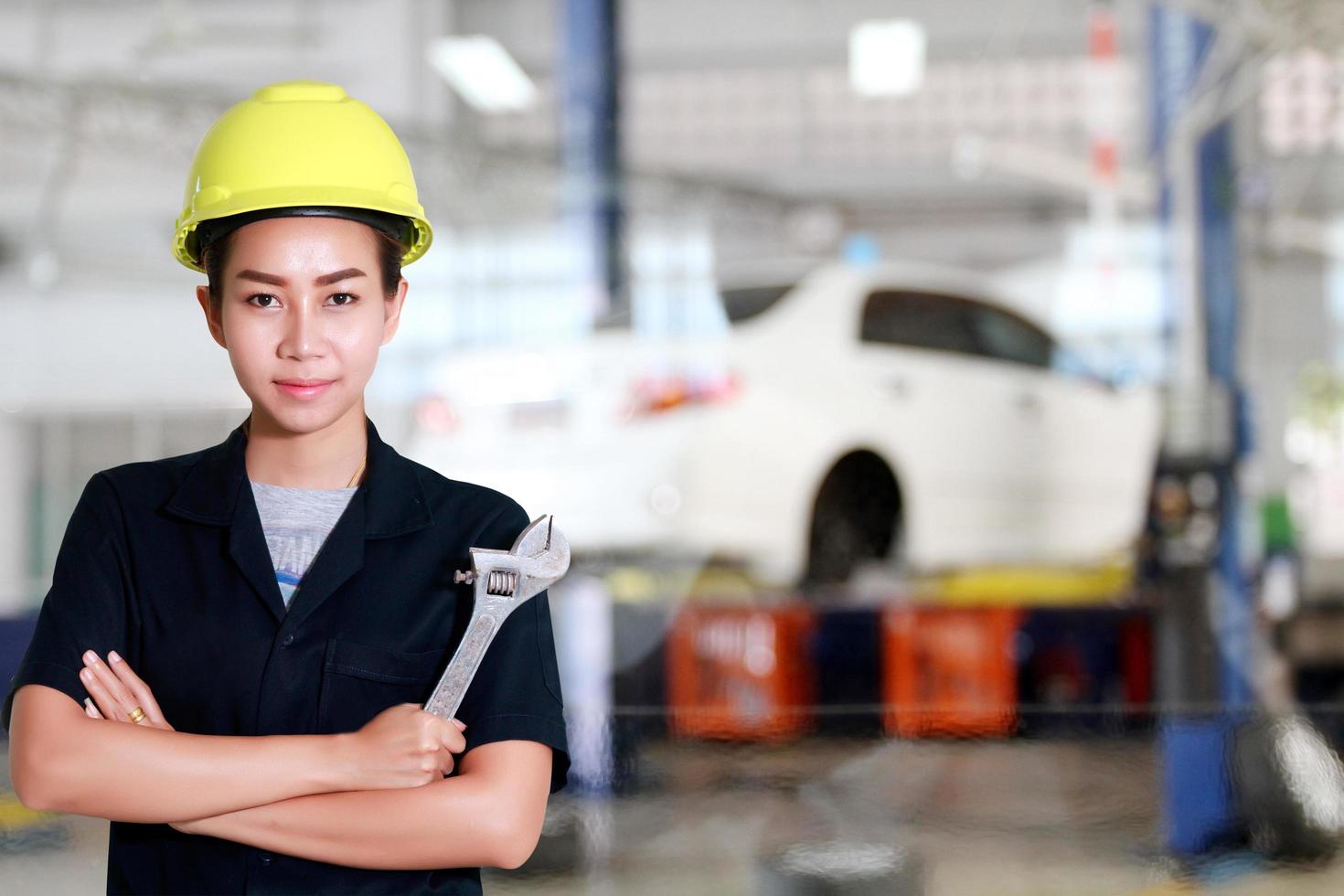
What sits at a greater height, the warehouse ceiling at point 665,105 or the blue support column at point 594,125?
the warehouse ceiling at point 665,105

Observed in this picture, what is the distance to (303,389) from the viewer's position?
943 mm

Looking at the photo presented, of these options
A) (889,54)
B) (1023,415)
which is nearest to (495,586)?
(1023,415)

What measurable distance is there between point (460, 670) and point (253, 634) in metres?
0.13

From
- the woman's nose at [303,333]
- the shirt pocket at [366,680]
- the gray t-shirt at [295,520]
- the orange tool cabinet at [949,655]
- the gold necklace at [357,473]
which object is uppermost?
the woman's nose at [303,333]

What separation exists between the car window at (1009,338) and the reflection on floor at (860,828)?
3.35 m

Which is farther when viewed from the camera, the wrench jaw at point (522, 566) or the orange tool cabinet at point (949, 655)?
the orange tool cabinet at point (949, 655)

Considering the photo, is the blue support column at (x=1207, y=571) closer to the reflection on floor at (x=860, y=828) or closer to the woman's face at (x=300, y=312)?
the reflection on floor at (x=860, y=828)

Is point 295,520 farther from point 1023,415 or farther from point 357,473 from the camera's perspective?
point 1023,415

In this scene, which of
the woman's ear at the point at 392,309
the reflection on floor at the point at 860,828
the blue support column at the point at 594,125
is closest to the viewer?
the woman's ear at the point at 392,309

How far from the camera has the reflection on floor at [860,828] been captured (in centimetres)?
128

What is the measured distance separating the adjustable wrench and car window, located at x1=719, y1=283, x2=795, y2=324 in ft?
11.8

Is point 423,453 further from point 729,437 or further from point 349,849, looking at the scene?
point 349,849

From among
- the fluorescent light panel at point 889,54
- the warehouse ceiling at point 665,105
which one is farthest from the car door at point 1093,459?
the fluorescent light panel at point 889,54

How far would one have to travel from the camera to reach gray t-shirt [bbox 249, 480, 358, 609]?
973 millimetres
